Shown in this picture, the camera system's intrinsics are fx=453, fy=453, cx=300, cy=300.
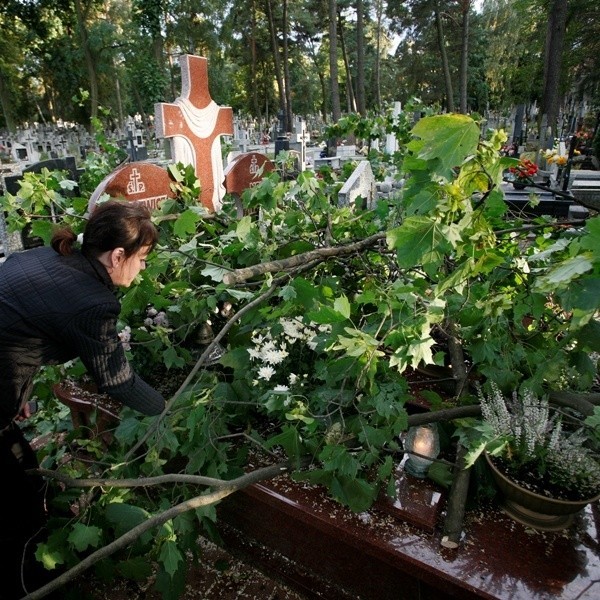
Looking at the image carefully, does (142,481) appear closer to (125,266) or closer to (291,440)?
(291,440)

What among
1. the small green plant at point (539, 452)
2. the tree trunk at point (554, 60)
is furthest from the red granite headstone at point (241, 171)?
the tree trunk at point (554, 60)

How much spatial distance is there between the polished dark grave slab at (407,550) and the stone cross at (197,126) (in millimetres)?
3736

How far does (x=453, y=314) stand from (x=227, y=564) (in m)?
1.74

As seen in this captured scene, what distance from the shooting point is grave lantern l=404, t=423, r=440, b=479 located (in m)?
2.08

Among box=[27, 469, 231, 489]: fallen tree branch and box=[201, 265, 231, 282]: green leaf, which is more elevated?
box=[201, 265, 231, 282]: green leaf

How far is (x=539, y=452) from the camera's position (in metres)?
1.80

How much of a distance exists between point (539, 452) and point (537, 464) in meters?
0.09

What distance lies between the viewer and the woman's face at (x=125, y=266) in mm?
1728

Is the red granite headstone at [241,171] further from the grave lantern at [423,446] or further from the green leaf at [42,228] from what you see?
the grave lantern at [423,446]

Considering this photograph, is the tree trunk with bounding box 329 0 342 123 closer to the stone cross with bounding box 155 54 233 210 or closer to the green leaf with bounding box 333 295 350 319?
the stone cross with bounding box 155 54 233 210

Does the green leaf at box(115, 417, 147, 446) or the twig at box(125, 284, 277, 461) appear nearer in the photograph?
the twig at box(125, 284, 277, 461)

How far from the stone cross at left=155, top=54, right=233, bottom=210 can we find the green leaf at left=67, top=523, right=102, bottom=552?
12.6 ft

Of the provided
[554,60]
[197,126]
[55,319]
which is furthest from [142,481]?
[554,60]

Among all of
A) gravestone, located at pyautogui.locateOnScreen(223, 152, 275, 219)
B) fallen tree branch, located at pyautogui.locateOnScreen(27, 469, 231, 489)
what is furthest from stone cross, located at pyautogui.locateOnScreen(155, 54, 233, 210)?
fallen tree branch, located at pyautogui.locateOnScreen(27, 469, 231, 489)
